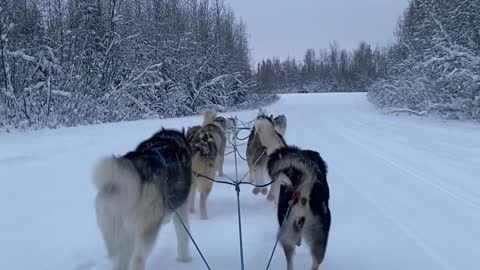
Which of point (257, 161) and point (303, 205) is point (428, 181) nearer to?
point (257, 161)

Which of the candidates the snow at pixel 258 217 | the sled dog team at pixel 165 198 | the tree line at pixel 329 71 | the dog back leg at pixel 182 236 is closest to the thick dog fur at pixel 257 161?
the snow at pixel 258 217

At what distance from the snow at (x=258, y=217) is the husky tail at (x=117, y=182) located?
0.64 metres

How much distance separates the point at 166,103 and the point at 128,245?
20539mm

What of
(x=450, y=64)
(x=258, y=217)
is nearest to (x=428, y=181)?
(x=258, y=217)

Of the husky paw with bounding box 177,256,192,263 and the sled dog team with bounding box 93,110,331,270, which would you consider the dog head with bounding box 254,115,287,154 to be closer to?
the sled dog team with bounding box 93,110,331,270

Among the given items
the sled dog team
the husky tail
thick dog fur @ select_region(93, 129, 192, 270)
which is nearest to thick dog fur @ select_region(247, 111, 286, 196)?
the sled dog team

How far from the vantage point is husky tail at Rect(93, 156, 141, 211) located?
2.38 m

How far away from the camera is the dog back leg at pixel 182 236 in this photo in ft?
11.9

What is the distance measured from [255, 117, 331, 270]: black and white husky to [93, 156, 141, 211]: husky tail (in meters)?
1.15

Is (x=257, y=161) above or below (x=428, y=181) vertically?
above

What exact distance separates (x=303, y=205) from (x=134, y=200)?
4.00 feet

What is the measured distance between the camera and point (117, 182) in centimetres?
245

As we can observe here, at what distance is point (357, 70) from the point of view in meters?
80.4

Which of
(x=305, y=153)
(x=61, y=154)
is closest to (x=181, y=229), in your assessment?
(x=305, y=153)
